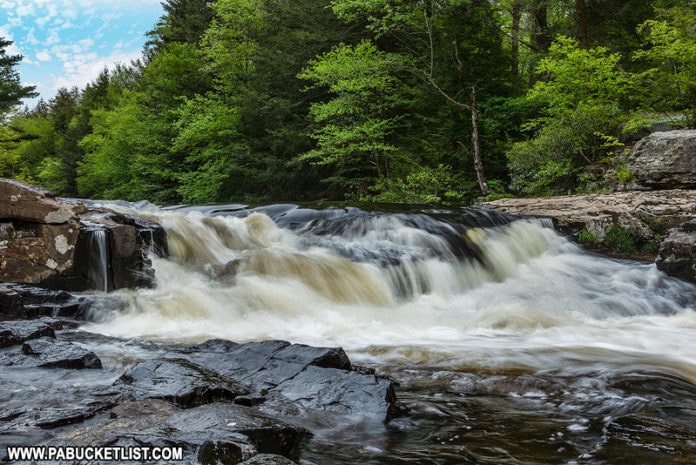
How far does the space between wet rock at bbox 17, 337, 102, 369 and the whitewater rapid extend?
1650 millimetres

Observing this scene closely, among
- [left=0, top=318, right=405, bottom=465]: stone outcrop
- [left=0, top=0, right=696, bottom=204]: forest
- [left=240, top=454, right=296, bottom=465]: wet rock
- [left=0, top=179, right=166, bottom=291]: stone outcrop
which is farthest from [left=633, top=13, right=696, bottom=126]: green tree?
[left=240, top=454, right=296, bottom=465]: wet rock

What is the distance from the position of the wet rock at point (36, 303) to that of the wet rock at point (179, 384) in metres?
2.97

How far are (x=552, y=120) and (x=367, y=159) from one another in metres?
7.07

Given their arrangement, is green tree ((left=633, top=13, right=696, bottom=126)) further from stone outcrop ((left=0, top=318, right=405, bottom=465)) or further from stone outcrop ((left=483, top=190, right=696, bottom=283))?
stone outcrop ((left=0, top=318, right=405, bottom=465))

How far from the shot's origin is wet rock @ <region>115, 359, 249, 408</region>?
3.07m

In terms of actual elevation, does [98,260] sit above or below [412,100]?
below

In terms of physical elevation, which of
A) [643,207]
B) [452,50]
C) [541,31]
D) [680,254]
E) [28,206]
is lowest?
[680,254]

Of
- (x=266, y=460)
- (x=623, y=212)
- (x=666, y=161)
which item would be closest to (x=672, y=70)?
(x=666, y=161)

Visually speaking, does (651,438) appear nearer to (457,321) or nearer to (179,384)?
(179,384)

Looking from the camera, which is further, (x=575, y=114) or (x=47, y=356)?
(x=575, y=114)

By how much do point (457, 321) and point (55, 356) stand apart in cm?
507

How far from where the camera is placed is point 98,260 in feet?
23.0

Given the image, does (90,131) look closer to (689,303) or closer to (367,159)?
(367,159)

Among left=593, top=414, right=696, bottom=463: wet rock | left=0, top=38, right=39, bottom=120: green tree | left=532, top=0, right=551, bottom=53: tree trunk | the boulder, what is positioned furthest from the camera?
left=0, top=38, right=39, bottom=120: green tree
